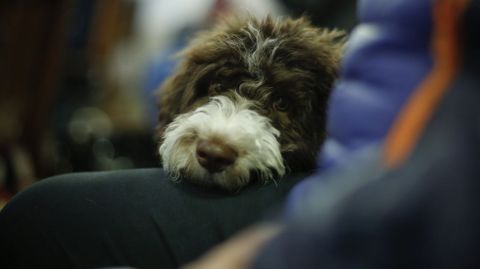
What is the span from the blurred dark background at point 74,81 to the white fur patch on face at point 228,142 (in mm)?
995

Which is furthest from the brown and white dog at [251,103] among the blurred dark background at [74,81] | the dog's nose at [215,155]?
the blurred dark background at [74,81]

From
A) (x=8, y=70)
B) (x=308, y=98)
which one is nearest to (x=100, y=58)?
(x=8, y=70)

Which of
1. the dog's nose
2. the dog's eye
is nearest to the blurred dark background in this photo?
the dog's eye

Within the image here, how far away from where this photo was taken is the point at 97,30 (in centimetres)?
357

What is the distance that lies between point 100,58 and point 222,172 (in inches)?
108

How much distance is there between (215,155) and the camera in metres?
1.22

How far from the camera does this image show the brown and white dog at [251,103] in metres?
1.25

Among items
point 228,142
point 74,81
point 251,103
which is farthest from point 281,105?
point 74,81

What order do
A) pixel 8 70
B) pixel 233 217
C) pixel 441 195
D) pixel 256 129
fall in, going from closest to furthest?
1. pixel 441 195
2. pixel 233 217
3. pixel 256 129
4. pixel 8 70

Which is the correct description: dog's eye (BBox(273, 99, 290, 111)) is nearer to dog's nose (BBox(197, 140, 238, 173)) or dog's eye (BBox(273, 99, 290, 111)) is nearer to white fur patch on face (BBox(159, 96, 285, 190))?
white fur patch on face (BBox(159, 96, 285, 190))

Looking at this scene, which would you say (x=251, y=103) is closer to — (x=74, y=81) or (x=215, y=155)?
(x=215, y=155)

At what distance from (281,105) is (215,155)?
0.27m

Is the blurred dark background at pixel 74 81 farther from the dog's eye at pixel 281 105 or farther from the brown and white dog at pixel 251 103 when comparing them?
the dog's eye at pixel 281 105

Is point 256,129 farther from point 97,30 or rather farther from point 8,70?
point 97,30
